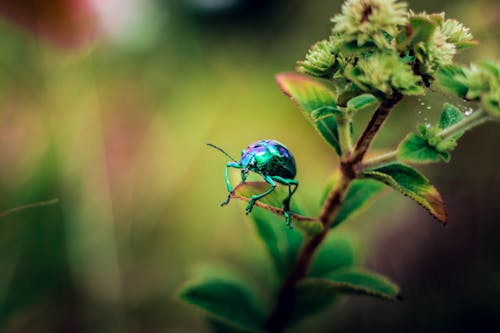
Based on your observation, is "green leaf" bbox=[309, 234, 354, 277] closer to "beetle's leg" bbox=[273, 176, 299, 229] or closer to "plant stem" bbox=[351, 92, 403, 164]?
"beetle's leg" bbox=[273, 176, 299, 229]

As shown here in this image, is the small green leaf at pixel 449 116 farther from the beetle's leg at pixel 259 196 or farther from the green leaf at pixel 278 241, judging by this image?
the green leaf at pixel 278 241

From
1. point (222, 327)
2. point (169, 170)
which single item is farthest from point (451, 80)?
point (169, 170)

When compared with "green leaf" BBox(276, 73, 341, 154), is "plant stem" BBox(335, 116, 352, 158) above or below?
below

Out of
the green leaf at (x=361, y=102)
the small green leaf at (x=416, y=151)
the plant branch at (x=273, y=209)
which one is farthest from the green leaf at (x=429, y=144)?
the plant branch at (x=273, y=209)

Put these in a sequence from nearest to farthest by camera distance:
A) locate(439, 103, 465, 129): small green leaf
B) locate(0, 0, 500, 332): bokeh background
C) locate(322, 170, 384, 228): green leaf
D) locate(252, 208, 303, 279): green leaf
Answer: locate(439, 103, 465, 129): small green leaf → locate(322, 170, 384, 228): green leaf → locate(252, 208, 303, 279): green leaf → locate(0, 0, 500, 332): bokeh background

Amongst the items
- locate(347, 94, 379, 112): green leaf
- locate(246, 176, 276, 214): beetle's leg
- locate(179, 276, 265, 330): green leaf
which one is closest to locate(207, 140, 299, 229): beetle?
locate(246, 176, 276, 214): beetle's leg

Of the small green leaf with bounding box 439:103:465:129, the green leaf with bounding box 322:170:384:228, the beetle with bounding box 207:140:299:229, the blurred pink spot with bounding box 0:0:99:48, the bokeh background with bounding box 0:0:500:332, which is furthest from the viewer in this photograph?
the blurred pink spot with bounding box 0:0:99:48

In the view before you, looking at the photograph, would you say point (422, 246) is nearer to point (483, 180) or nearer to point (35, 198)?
point (483, 180)
